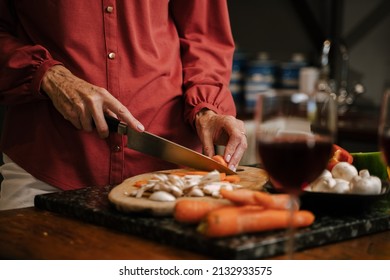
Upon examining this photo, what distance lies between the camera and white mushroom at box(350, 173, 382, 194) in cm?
113

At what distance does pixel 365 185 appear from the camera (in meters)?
1.13

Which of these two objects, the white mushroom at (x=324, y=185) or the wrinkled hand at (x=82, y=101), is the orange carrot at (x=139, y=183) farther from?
the white mushroom at (x=324, y=185)

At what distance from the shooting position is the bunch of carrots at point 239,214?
3.24ft

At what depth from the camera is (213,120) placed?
163 centimetres

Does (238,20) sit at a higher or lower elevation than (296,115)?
lower

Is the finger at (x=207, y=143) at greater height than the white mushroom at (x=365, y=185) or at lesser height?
lesser

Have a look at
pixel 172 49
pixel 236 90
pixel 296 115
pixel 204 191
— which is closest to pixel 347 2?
pixel 236 90

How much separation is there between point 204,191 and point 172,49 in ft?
2.12

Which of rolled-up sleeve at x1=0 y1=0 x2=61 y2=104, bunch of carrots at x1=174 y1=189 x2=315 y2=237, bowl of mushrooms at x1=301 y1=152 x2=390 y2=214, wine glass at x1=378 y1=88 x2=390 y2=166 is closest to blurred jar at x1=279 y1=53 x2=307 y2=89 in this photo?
rolled-up sleeve at x1=0 y1=0 x2=61 y2=104

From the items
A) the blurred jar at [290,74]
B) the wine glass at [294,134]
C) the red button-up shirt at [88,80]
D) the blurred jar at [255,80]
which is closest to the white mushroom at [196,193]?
the wine glass at [294,134]

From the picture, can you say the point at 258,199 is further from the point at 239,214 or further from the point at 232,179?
the point at 232,179

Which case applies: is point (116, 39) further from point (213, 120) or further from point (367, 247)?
point (367, 247)

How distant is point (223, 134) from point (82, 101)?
39cm

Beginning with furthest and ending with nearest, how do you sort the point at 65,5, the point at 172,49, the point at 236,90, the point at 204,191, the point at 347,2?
the point at 347,2 < the point at 236,90 < the point at 172,49 < the point at 65,5 < the point at 204,191
